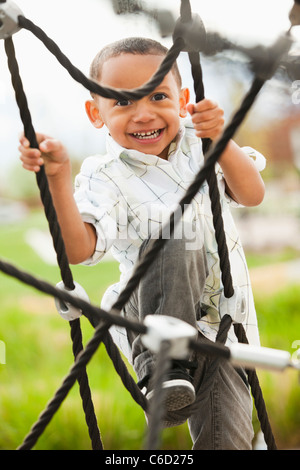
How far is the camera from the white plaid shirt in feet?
3.14

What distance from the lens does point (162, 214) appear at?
0.96m

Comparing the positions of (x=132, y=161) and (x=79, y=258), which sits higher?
(x=132, y=161)

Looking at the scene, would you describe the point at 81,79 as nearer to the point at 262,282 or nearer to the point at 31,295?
the point at 262,282

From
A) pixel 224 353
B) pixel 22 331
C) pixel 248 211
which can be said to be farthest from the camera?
pixel 248 211

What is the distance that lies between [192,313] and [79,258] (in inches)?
6.6

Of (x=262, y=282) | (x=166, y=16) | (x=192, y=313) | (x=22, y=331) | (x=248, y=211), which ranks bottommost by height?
(x=192, y=313)

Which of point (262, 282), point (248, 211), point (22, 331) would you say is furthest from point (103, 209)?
point (248, 211)

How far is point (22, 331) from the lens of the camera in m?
4.45

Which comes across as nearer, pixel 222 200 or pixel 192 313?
pixel 192 313

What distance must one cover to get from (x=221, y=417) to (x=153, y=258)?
35 centimetres

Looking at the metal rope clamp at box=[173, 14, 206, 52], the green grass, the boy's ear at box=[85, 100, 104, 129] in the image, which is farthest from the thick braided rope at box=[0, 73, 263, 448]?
the green grass

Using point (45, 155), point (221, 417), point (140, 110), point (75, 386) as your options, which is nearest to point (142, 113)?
point (140, 110)

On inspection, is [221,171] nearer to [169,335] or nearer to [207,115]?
[207,115]

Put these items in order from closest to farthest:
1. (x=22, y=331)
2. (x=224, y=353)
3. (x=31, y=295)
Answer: (x=224, y=353) → (x=22, y=331) → (x=31, y=295)
